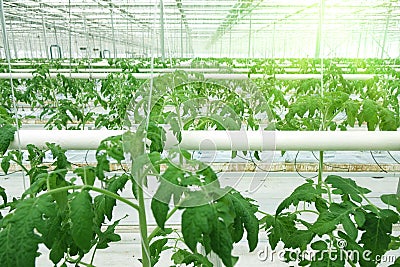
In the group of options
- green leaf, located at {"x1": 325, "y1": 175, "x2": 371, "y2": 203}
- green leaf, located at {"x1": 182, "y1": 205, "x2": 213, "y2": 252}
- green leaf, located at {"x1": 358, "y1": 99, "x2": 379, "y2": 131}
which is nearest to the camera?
green leaf, located at {"x1": 182, "y1": 205, "x2": 213, "y2": 252}

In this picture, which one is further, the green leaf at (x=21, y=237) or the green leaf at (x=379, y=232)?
the green leaf at (x=379, y=232)

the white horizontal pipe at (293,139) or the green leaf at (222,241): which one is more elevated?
the white horizontal pipe at (293,139)

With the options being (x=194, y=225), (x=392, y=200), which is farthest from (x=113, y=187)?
(x=392, y=200)

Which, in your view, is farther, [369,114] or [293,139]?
[369,114]

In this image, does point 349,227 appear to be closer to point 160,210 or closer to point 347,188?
point 347,188

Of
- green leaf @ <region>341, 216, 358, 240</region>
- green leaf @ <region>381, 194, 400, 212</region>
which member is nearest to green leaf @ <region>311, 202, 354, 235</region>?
green leaf @ <region>341, 216, 358, 240</region>

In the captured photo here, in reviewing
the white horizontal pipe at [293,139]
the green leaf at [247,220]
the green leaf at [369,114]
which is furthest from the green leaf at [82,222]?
the green leaf at [369,114]

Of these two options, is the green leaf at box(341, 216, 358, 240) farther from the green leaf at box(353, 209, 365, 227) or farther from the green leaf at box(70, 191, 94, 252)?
the green leaf at box(70, 191, 94, 252)

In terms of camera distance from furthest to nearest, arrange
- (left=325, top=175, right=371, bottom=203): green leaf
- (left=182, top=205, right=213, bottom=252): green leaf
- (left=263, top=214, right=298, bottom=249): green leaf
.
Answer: (left=263, top=214, right=298, bottom=249): green leaf → (left=325, top=175, right=371, bottom=203): green leaf → (left=182, top=205, right=213, bottom=252): green leaf

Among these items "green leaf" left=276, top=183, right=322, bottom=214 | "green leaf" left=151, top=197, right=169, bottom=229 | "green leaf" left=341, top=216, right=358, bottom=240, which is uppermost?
"green leaf" left=151, top=197, right=169, bottom=229

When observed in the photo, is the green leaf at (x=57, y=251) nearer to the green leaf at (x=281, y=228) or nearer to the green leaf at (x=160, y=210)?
the green leaf at (x=160, y=210)

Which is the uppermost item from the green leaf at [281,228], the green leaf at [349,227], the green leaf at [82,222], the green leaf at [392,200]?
the green leaf at [82,222]

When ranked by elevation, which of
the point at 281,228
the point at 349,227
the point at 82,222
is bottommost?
the point at 281,228

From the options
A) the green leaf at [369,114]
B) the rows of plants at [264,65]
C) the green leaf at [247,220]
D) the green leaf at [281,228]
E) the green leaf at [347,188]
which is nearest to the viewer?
the green leaf at [247,220]
